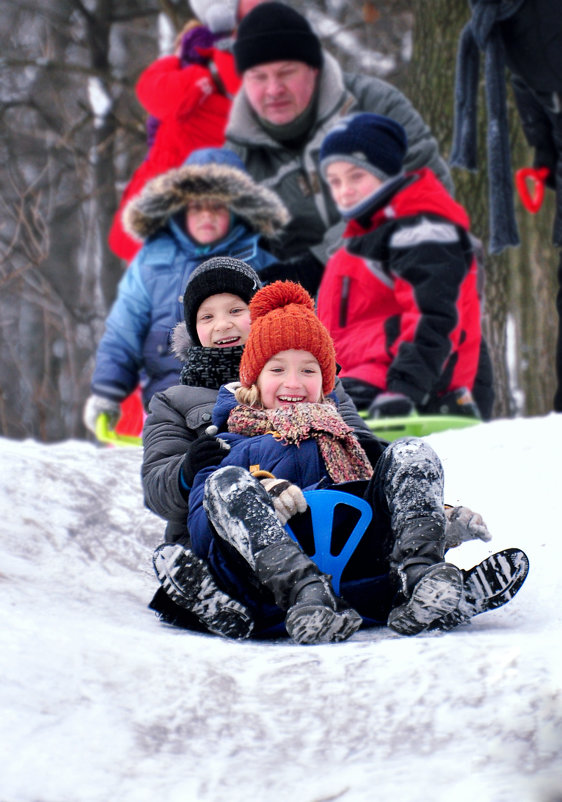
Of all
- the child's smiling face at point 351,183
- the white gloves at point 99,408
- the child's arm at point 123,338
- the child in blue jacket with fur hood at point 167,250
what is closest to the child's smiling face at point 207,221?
the child in blue jacket with fur hood at point 167,250

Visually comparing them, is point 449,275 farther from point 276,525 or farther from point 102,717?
point 102,717

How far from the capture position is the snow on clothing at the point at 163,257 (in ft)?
14.6

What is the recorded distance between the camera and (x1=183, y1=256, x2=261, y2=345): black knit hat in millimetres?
2779

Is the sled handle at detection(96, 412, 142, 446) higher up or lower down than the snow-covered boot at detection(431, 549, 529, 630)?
lower down

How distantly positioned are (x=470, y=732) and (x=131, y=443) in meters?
3.57

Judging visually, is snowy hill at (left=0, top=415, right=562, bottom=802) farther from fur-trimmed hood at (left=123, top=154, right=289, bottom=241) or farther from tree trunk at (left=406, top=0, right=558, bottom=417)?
tree trunk at (left=406, top=0, right=558, bottom=417)

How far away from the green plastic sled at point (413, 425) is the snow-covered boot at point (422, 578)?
2.05 metres

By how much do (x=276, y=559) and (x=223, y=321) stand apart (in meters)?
0.91

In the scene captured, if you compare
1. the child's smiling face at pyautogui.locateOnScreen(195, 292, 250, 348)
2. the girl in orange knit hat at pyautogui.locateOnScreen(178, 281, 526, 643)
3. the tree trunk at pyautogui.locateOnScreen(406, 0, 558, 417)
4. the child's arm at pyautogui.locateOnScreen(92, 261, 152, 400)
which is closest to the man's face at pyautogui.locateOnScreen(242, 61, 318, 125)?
the child's arm at pyautogui.locateOnScreen(92, 261, 152, 400)

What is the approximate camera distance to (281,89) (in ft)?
16.7

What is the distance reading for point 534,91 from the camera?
431 centimetres

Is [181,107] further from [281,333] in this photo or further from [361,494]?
[361,494]

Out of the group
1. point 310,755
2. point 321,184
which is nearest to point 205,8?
point 321,184

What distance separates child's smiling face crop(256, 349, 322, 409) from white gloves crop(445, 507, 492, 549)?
42cm
